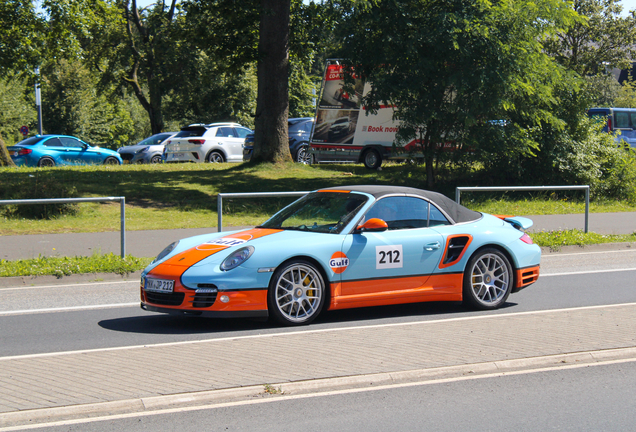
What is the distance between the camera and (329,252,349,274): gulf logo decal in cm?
714

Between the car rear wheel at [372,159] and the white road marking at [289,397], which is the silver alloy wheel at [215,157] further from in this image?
the white road marking at [289,397]

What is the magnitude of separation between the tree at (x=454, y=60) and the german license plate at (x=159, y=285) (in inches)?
491

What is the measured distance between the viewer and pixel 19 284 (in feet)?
32.0

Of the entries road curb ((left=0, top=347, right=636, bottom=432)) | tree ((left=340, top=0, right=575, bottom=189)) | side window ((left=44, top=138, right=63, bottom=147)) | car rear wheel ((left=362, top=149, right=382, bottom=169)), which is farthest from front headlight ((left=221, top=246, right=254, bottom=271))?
side window ((left=44, top=138, right=63, bottom=147))

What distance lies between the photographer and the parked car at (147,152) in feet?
99.1

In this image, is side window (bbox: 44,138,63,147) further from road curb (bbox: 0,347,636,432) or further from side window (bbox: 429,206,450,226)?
road curb (bbox: 0,347,636,432)

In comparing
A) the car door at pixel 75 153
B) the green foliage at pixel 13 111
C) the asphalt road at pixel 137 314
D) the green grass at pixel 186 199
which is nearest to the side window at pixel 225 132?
the green grass at pixel 186 199

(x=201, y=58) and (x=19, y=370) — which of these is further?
(x=201, y=58)

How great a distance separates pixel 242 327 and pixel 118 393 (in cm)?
237

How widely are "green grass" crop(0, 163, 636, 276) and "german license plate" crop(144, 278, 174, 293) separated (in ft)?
11.6

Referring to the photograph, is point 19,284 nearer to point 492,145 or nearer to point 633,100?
point 492,145

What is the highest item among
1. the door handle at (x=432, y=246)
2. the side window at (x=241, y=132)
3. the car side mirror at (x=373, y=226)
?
the side window at (x=241, y=132)

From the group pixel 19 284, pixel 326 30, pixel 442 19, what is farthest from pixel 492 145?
pixel 19 284

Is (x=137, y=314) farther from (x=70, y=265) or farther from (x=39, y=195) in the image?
(x=39, y=195)
